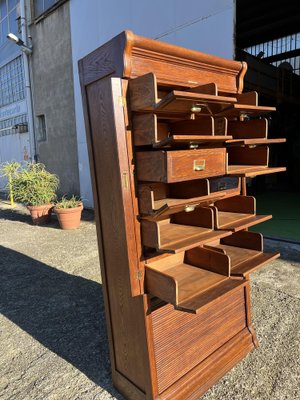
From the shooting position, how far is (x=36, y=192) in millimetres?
6613

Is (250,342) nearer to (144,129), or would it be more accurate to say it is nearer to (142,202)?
(142,202)

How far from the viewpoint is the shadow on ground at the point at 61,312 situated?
2.35 meters

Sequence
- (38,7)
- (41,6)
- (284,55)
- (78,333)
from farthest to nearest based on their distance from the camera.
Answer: (284,55) → (38,7) → (41,6) → (78,333)

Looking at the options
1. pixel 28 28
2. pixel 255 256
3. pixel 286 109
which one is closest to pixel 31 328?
pixel 255 256

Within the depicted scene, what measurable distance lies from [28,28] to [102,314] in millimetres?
9395

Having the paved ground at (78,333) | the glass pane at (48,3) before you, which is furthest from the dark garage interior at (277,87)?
the glass pane at (48,3)

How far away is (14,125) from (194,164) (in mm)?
10718

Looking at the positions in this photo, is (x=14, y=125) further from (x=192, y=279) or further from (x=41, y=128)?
(x=192, y=279)

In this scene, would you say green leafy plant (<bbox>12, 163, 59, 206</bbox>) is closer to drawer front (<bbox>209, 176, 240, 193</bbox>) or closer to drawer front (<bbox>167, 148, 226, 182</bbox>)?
drawer front (<bbox>209, 176, 240, 193</bbox>)

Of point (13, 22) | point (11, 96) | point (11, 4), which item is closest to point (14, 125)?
point (11, 96)

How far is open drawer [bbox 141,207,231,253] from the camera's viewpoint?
157 centimetres

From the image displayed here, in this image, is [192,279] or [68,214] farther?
[68,214]

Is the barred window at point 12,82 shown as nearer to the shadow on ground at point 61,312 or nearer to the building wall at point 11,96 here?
the building wall at point 11,96

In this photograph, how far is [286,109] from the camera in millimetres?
11422
